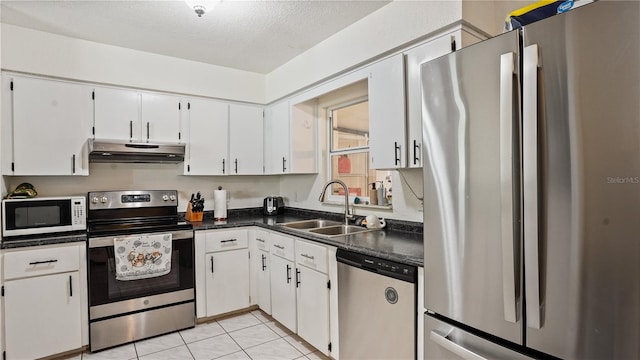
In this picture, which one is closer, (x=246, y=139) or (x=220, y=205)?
(x=220, y=205)

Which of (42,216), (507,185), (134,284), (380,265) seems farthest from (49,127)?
(507,185)

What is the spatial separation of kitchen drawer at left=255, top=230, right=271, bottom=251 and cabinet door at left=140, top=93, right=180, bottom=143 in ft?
3.99

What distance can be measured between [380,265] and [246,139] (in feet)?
7.74

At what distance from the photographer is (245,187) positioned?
4.03 metres

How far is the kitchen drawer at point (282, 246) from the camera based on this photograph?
274cm

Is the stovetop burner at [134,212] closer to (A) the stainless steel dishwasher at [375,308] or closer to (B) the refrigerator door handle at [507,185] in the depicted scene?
(A) the stainless steel dishwasher at [375,308]

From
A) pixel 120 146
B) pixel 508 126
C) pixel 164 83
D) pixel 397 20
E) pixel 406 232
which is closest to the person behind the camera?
pixel 508 126

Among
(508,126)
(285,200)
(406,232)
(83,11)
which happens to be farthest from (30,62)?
(508,126)

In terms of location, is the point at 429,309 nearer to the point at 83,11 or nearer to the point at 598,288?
the point at 598,288

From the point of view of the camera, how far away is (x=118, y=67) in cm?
309

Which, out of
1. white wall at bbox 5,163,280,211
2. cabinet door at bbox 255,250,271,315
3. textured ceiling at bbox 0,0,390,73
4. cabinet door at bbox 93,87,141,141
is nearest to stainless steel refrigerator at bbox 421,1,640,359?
textured ceiling at bbox 0,0,390,73

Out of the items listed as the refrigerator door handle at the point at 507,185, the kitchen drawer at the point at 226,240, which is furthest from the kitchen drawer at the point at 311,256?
the refrigerator door handle at the point at 507,185

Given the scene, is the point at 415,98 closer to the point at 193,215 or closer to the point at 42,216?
the point at 193,215

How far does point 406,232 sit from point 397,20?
1476 mm
